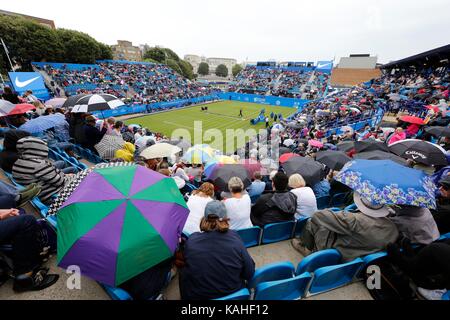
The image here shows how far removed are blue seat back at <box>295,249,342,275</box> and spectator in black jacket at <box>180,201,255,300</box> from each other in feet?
3.11

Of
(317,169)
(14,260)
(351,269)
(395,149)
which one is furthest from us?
(395,149)

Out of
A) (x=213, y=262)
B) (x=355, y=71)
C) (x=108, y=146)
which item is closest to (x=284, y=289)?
(x=213, y=262)

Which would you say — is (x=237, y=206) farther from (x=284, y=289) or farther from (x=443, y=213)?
(x=443, y=213)

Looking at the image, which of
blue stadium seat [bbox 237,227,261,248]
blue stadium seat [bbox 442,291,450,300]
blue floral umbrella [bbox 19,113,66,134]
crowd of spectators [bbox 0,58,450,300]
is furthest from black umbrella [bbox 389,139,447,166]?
blue floral umbrella [bbox 19,113,66,134]

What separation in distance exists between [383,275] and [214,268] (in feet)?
8.23

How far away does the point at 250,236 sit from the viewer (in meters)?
3.91

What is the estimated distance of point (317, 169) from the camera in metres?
5.43

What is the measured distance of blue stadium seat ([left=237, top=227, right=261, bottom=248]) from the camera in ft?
12.3

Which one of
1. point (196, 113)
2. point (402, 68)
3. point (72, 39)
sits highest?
point (72, 39)

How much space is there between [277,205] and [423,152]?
4.29 metres

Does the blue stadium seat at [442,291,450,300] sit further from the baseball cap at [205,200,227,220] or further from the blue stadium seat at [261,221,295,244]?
the baseball cap at [205,200,227,220]

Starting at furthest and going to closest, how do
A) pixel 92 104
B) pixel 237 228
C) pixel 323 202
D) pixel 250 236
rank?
pixel 92 104 → pixel 323 202 → pixel 250 236 → pixel 237 228
